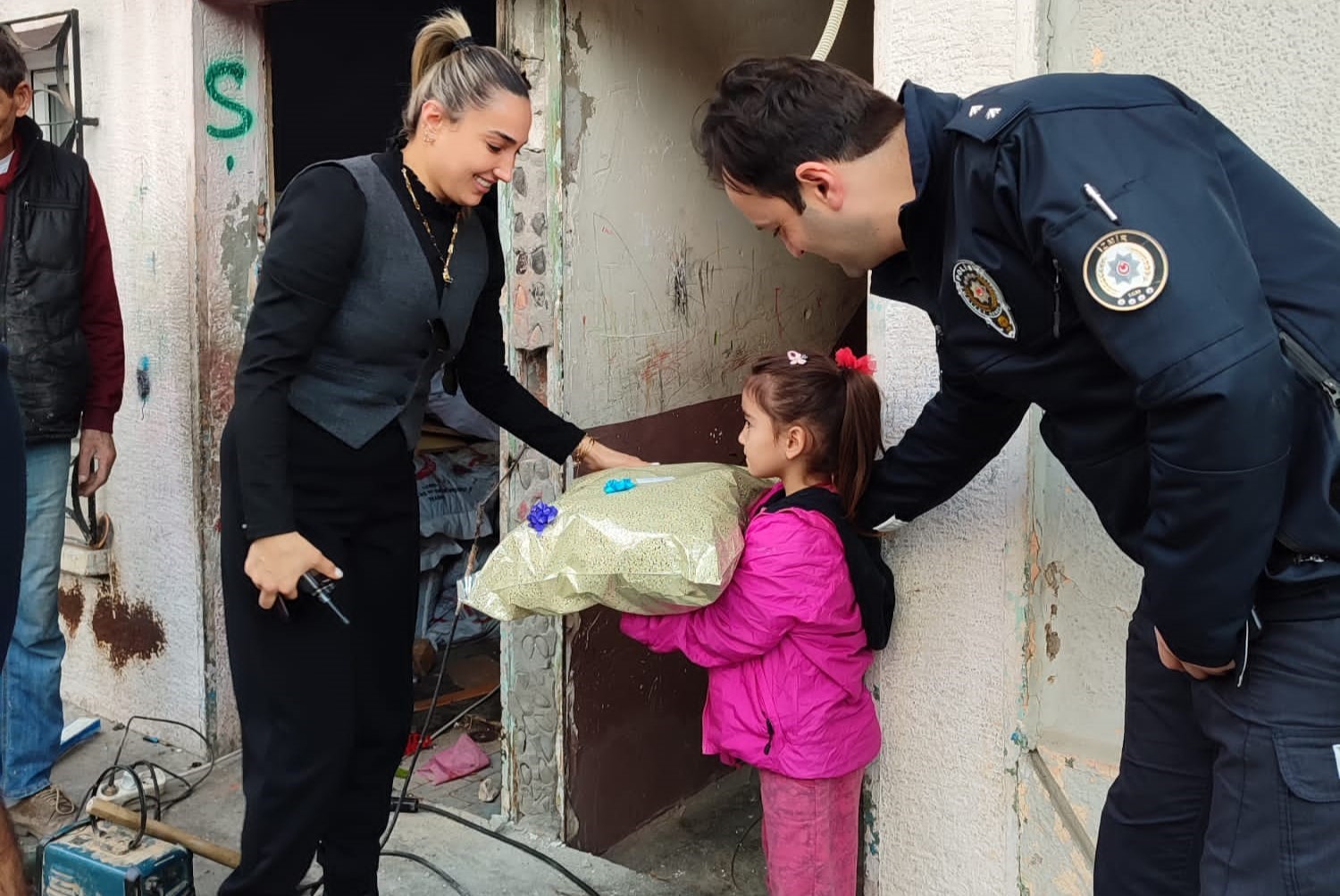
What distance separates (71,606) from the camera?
4547 mm

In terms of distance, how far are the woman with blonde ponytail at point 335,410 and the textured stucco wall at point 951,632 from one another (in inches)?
34.7

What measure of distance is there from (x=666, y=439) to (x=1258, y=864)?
231cm

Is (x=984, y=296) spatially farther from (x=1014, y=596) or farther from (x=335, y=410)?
(x=335, y=410)

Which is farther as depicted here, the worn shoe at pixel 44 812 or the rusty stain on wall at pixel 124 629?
the rusty stain on wall at pixel 124 629

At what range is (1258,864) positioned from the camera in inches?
59.7

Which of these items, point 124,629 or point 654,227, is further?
point 124,629

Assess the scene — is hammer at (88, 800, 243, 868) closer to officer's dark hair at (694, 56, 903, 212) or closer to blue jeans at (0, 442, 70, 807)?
blue jeans at (0, 442, 70, 807)

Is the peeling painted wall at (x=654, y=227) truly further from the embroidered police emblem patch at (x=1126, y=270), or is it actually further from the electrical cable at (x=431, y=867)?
the embroidered police emblem patch at (x=1126, y=270)

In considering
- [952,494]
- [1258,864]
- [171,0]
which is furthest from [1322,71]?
[171,0]

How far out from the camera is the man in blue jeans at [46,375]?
354cm

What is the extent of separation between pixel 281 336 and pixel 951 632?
1524 millimetres

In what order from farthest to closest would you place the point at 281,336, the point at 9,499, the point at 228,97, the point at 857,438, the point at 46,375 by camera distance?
A: the point at 228,97 < the point at 46,375 < the point at 857,438 < the point at 281,336 < the point at 9,499

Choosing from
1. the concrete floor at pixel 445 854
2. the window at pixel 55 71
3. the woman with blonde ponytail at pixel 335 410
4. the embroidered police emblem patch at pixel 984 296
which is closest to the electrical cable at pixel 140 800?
the concrete floor at pixel 445 854

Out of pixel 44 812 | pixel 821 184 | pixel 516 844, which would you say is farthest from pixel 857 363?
pixel 44 812
